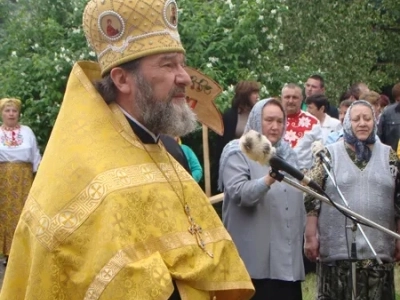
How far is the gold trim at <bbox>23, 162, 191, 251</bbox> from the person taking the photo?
4012mm

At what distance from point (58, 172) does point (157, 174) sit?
407mm

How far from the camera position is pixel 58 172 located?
4.09 metres

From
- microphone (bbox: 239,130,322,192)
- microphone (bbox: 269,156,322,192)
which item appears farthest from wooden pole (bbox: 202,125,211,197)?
microphone (bbox: 269,156,322,192)

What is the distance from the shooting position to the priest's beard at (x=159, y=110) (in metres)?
4.23

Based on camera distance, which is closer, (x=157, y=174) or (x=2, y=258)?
(x=157, y=174)

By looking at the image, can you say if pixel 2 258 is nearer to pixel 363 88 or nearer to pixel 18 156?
pixel 18 156

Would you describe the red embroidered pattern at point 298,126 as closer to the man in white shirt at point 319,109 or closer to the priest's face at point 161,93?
the man in white shirt at point 319,109

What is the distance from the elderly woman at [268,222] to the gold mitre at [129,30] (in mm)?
2773

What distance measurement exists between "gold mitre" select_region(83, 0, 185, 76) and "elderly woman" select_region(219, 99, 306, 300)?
9.10ft

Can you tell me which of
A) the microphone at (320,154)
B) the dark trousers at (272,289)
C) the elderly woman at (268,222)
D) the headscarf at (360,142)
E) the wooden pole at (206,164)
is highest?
the wooden pole at (206,164)

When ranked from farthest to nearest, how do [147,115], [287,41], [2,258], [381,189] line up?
[287,41] < [2,258] < [381,189] < [147,115]

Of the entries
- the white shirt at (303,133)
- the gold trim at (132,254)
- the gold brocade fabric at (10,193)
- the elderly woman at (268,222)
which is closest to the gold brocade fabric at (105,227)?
the gold trim at (132,254)

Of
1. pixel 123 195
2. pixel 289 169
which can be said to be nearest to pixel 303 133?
pixel 289 169

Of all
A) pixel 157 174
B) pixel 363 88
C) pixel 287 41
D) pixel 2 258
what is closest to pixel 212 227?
→ pixel 157 174
